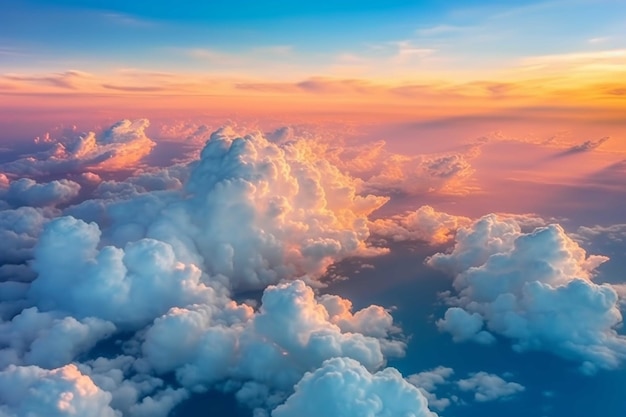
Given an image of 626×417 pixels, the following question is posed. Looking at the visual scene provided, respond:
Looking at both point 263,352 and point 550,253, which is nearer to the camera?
point 263,352

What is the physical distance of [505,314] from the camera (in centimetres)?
12644

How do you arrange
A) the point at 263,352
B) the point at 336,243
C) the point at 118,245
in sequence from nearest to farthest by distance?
the point at 263,352 → the point at 118,245 → the point at 336,243

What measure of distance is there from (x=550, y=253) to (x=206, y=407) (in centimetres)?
8139

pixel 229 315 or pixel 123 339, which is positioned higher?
pixel 229 315

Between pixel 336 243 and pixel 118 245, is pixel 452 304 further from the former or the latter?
pixel 118 245

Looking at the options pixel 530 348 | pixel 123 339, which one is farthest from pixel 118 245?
pixel 530 348

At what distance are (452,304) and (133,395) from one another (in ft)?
309

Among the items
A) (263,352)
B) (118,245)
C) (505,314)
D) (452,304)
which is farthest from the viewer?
(452,304)

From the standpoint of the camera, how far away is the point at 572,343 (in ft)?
394

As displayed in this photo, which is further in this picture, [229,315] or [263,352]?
[229,315]

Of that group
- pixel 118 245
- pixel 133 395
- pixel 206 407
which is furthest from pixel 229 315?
pixel 118 245

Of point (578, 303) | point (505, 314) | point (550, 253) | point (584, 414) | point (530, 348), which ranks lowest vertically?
point (584, 414)

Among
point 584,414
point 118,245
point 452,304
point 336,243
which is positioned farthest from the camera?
point 336,243

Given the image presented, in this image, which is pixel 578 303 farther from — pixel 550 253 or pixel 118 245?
pixel 118 245
